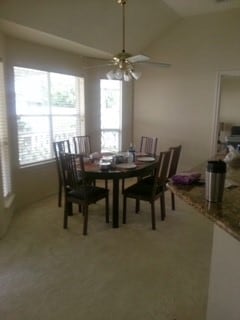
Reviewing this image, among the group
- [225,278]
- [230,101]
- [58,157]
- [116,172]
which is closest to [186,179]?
[225,278]

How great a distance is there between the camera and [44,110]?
436 cm

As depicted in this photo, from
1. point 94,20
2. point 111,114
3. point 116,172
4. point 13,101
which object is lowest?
point 116,172

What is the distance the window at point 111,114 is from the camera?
539 centimetres

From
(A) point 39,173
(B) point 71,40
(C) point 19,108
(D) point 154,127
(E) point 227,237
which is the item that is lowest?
(A) point 39,173

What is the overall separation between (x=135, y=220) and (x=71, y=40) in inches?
111

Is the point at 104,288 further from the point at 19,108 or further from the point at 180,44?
the point at 180,44

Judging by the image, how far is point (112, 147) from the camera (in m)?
5.70

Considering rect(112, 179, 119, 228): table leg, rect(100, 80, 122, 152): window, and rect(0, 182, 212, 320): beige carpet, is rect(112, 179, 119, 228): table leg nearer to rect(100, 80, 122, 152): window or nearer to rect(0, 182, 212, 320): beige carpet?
rect(0, 182, 212, 320): beige carpet

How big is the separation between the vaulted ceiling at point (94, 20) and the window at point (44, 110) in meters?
0.57

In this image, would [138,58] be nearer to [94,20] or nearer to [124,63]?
[124,63]

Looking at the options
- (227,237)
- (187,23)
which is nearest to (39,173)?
(227,237)

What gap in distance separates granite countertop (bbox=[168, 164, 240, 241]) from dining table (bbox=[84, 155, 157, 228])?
139cm

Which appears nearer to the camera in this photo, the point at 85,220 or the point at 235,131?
the point at 85,220

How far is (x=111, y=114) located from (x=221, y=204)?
4.29 metres
